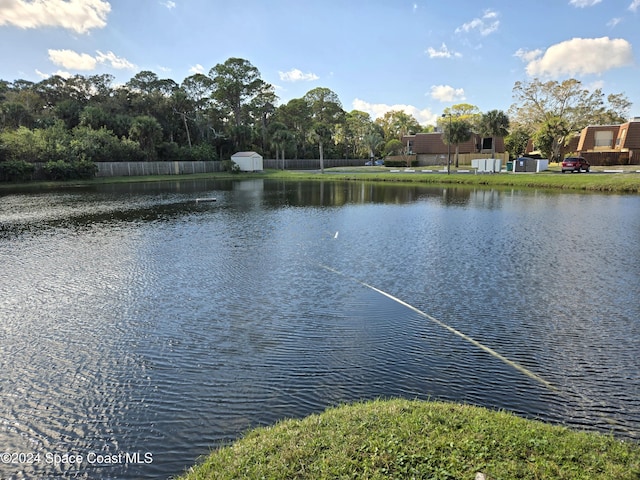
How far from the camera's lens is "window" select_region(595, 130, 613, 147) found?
2515 inches

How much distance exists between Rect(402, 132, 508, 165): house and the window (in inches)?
670

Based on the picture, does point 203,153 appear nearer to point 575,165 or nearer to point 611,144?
point 575,165

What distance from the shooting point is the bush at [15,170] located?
162ft

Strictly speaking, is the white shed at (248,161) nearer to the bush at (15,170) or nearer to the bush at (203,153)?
the bush at (203,153)

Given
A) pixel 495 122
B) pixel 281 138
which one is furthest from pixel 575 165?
pixel 281 138

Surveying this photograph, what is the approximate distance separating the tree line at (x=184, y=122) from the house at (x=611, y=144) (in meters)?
5.22

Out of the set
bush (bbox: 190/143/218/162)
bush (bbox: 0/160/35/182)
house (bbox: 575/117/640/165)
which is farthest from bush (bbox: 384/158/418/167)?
bush (bbox: 0/160/35/182)

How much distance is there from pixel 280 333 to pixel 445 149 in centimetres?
7705

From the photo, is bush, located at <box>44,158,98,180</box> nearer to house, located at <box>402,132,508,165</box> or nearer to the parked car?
house, located at <box>402,132,508,165</box>

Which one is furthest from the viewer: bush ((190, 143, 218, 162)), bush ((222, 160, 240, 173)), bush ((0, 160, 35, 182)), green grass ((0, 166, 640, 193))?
bush ((190, 143, 218, 162))

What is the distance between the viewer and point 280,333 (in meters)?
8.55

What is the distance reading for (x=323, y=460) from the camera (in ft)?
13.2

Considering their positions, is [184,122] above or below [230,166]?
above

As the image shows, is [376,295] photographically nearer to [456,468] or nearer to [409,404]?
[409,404]
